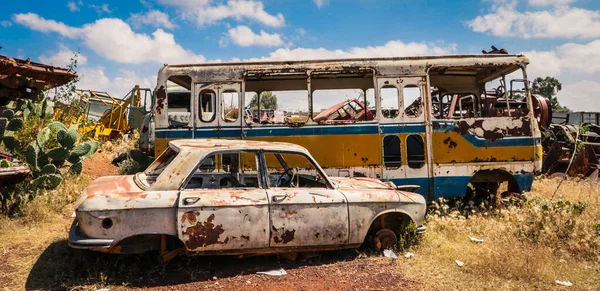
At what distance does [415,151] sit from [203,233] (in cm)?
450

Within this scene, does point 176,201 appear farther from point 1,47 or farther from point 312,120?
point 1,47

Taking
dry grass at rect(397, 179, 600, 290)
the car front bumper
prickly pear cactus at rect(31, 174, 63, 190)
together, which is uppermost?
prickly pear cactus at rect(31, 174, 63, 190)

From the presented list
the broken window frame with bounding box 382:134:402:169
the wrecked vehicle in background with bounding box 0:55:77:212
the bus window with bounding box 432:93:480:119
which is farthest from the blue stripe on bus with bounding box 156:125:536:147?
the wrecked vehicle in background with bounding box 0:55:77:212

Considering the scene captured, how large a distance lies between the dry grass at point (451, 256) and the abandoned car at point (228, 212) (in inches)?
16.9

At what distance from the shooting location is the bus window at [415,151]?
689cm

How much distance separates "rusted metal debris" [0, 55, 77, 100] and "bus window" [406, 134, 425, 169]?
25.9 feet

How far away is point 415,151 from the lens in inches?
275

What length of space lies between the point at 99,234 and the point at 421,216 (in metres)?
3.78

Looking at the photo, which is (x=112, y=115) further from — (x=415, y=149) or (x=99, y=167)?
(x=415, y=149)

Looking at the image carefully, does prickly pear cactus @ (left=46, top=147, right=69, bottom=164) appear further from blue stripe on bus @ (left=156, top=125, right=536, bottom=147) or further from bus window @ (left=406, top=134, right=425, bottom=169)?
bus window @ (left=406, top=134, right=425, bottom=169)

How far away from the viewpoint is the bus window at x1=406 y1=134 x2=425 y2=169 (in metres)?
6.89

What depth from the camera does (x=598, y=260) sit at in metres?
4.85

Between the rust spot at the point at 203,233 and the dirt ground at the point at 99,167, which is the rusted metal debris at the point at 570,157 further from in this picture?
the dirt ground at the point at 99,167

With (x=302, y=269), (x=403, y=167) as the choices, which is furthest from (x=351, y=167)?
(x=302, y=269)
